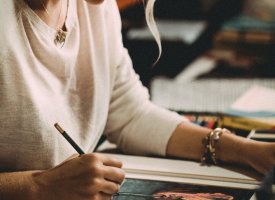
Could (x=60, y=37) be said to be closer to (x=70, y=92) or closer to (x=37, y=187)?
(x=70, y=92)

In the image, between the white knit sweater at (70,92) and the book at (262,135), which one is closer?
the white knit sweater at (70,92)

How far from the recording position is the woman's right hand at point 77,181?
754 millimetres

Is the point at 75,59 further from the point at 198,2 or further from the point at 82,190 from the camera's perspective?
the point at 198,2

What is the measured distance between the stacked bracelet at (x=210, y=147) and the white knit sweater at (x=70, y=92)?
0.08 m

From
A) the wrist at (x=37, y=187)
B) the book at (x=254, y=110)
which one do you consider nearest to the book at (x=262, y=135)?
the book at (x=254, y=110)

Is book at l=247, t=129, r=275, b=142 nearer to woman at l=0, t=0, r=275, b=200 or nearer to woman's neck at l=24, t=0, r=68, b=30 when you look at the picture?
woman at l=0, t=0, r=275, b=200

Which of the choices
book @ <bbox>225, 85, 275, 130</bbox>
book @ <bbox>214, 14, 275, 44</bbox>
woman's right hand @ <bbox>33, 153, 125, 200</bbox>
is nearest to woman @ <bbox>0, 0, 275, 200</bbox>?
woman's right hand @ <bbox>33, 153, 125, 200</bbox>

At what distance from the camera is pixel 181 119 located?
3.53 feet

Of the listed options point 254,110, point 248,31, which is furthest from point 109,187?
point 248,31

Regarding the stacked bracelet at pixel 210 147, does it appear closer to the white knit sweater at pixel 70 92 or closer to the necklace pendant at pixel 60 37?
the white knit sweater at pixel 70 92

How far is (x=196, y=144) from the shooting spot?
1.01 meters

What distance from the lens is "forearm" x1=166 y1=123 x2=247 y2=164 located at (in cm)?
97

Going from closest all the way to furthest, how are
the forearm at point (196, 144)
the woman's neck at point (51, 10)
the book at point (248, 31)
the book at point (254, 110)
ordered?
the woman's neck at point (51, 10) → the forearm at point (196, 144) → the book at point (254, 110) → the book at point (248, 31)

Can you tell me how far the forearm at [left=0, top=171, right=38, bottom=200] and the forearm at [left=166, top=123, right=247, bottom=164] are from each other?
35cm
